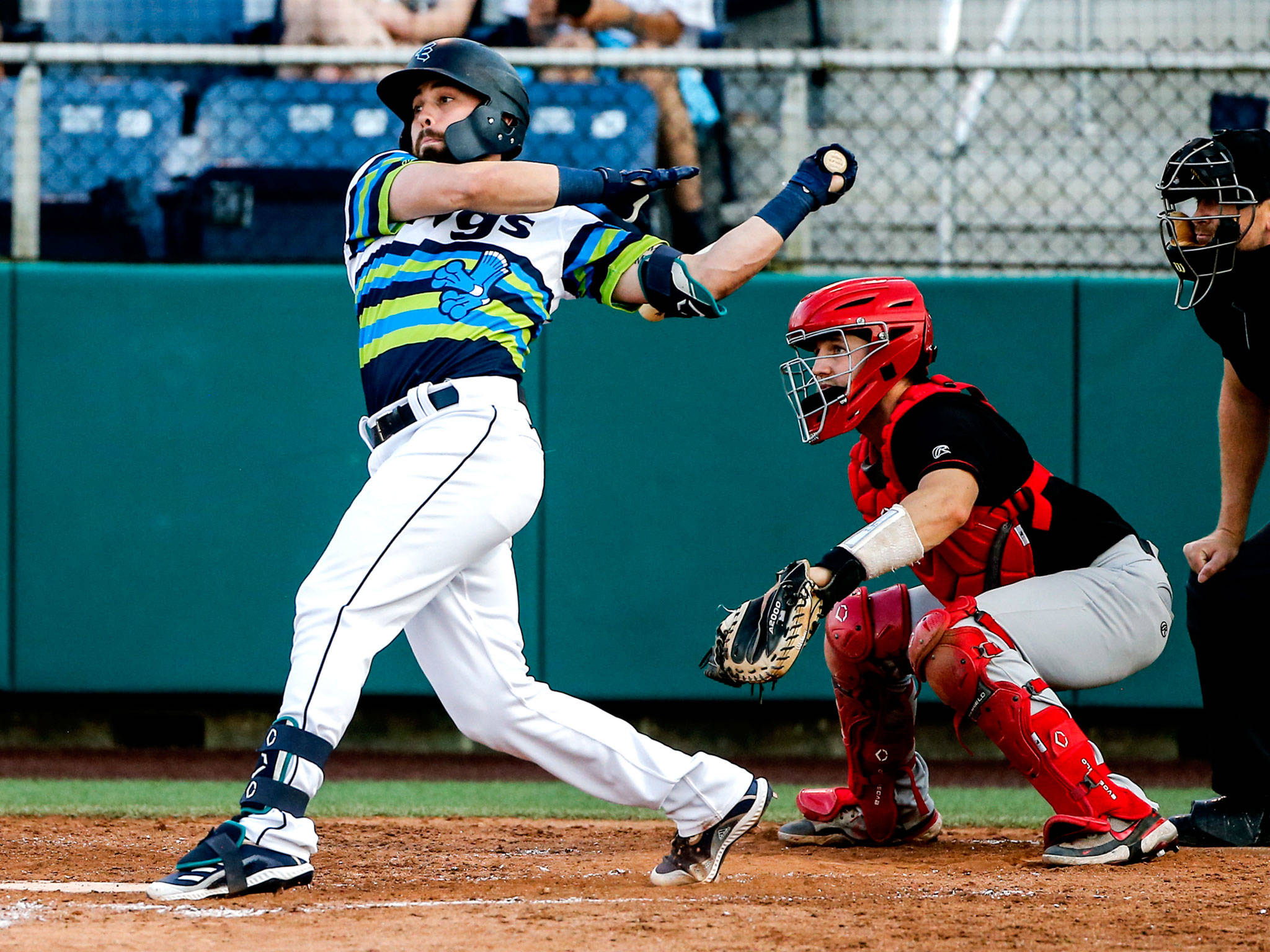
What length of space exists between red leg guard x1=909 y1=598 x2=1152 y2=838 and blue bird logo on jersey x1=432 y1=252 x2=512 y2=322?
4.33 ft

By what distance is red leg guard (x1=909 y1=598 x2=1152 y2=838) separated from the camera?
332 centimetres

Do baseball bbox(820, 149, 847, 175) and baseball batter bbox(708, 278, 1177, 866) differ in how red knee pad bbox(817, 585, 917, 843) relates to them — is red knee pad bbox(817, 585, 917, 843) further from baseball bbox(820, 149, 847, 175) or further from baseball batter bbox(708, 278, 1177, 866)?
baseball bbox(820, 149, 847, 175)

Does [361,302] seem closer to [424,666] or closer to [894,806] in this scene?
[424,666]

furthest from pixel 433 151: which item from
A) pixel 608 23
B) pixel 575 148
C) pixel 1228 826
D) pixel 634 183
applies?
pixel 608 23

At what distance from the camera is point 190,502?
5859 millimetres

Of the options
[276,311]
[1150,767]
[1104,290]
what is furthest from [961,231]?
[276,311]

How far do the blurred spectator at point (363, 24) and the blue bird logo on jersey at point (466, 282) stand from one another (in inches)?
138

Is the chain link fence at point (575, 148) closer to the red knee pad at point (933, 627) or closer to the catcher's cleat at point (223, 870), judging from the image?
the red knee pad at point (933, 627)

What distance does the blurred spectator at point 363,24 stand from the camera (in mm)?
6441

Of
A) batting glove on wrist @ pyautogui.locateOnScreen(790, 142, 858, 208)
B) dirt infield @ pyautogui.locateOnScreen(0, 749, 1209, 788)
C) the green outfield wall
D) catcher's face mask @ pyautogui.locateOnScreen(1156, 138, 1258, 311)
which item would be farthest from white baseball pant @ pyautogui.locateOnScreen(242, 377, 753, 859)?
the green outfield wall

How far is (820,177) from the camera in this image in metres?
3.38

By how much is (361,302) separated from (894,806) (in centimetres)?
190

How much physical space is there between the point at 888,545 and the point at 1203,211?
1.34 metres

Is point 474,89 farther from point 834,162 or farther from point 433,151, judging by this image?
point 834,162
